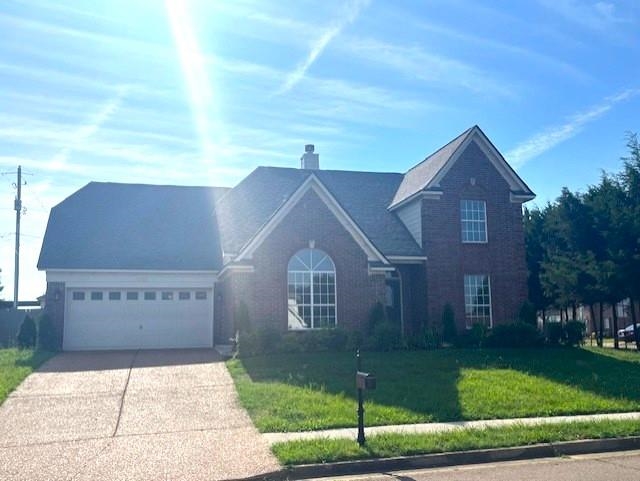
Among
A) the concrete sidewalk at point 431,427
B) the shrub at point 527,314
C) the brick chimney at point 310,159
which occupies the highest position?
the brick chimney at point 310,159

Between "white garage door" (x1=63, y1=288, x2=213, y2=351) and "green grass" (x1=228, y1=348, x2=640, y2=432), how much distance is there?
5.84 m

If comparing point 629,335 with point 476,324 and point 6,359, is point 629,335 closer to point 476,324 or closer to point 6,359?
point 476,324

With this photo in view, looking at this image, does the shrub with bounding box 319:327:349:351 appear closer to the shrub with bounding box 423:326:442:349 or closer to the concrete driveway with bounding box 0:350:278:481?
the shrub with bounding box 423:326:442:349

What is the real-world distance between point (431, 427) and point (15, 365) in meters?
12.7

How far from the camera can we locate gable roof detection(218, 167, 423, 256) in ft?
78.2

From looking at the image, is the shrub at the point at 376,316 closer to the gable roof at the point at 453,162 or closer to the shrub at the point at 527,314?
the gable roof at the point at 453,162

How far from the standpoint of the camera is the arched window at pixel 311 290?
68.2ft

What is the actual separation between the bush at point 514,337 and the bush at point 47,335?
15096mm

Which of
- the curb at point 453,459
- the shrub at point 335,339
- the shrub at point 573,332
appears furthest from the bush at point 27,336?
the shrub at point 573,332

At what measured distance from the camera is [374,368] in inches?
636

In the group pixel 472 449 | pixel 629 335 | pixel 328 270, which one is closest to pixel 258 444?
pixel 472 449

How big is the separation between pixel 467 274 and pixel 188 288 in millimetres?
10761

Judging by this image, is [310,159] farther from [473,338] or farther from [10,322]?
[10,322]

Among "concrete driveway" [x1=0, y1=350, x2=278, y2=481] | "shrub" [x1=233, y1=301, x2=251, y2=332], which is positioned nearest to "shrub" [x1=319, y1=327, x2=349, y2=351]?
"shrub" [x1=233, y1=301, x2=251, y2=332]
